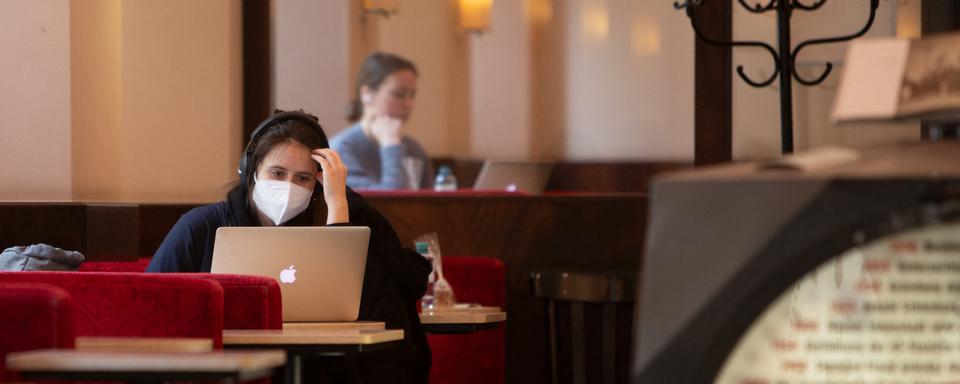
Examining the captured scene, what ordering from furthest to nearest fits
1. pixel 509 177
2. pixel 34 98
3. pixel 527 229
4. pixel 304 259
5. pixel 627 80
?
pixel 627 80, pixel 509 177, pixel 527 229, pixel 34 98, pixel 304 259

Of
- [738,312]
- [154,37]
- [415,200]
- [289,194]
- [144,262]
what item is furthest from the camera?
[415,200]

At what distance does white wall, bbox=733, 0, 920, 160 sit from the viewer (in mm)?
4844

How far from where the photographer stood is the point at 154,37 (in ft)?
15.3

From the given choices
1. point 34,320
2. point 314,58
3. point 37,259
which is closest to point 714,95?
point 37,259

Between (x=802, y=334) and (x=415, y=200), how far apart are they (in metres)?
A: 4.08

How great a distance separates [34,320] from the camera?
216 centimetres

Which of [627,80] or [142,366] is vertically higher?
[627,80]

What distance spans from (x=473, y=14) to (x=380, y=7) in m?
0.63

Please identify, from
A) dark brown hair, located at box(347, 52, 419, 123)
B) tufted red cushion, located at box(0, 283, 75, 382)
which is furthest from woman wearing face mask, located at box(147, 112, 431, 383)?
dark brown hair, located at box(347, 52, 419, 123)

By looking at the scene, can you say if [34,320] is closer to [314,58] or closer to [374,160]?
[374,160]

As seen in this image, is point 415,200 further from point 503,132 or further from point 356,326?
point 503,132

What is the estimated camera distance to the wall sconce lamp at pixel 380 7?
26.9ft

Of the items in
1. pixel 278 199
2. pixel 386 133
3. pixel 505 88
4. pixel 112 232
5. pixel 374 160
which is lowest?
pixel 112 232

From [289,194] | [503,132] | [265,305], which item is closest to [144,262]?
[289,194]
